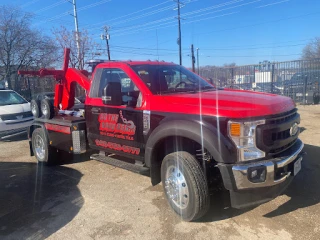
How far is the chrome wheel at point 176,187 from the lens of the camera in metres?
3.24

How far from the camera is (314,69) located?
43.0ft

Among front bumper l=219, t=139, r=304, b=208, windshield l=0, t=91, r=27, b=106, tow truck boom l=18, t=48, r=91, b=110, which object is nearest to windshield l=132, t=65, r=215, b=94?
front bumper l=219, t=139, r=304, b=208

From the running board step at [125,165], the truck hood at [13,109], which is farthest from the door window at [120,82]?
the truck hood at [13,109]

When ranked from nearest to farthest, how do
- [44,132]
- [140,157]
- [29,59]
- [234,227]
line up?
[234,227]
[140,157]
[44,132]
[29,59]

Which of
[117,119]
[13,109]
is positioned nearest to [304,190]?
[117,119]

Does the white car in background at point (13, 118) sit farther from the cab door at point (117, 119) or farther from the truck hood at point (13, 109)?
the cab door at point (117, 119)

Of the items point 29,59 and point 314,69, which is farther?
point 29,59

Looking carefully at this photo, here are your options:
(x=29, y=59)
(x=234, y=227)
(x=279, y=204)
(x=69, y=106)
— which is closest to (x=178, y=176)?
(x=234, y=227)

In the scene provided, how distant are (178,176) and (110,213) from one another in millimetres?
1070

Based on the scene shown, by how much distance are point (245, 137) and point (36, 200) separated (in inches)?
125

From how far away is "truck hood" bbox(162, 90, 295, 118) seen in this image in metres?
2.84

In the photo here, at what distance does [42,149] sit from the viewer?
228 inches

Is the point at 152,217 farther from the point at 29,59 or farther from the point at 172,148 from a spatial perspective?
the point at 29,59

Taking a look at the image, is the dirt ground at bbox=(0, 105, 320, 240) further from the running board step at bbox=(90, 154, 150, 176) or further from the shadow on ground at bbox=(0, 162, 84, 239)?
the running board step at bbox=(90, 154, 150, 176)
